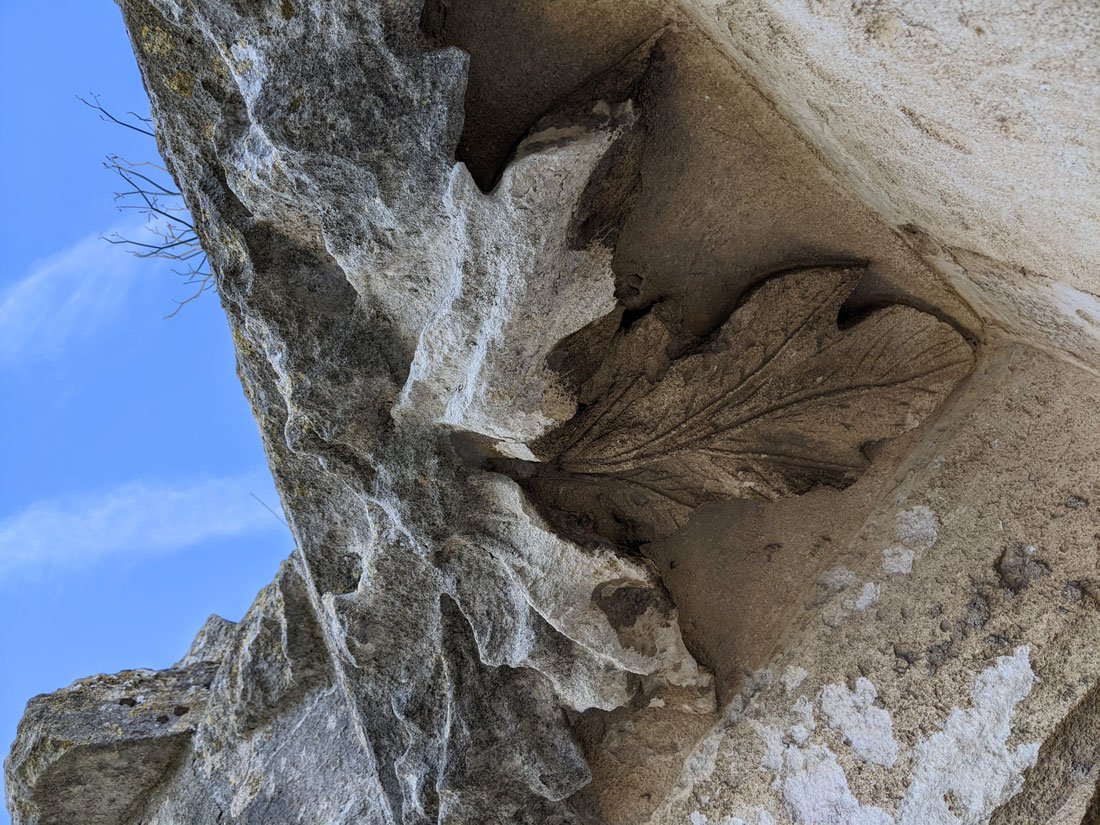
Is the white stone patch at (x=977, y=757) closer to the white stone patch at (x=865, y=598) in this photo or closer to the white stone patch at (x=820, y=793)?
the white stone patch at (x=820, y=793)

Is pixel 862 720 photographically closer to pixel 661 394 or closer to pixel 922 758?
pixel 922 758

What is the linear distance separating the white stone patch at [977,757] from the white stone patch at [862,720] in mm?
50

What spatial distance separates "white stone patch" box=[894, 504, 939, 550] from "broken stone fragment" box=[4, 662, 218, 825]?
5.08 feet

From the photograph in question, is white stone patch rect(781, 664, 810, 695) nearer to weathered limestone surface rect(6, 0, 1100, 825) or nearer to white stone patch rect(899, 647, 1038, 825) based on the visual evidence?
weathered limestone surface rect(6, 0, 1100, 825)

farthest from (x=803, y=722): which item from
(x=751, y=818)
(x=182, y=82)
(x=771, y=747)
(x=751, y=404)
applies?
(x=182, y=82)

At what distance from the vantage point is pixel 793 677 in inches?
64.5

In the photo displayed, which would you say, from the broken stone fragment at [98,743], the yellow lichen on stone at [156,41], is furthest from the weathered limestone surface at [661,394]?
the broken stone fragment at [98,743]

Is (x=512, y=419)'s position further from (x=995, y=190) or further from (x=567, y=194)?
(x=995, y=190)

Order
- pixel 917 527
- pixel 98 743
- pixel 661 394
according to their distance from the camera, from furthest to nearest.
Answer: pixel 98 743, pixel 917 527, pixel 661 394

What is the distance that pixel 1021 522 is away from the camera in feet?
4.88

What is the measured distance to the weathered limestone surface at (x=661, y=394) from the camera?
1194mm

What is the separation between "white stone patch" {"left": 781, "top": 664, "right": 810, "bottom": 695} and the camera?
1628mm

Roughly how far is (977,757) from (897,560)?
1.10 ft

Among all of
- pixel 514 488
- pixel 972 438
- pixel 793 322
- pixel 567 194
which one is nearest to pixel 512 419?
pixel 514 488
